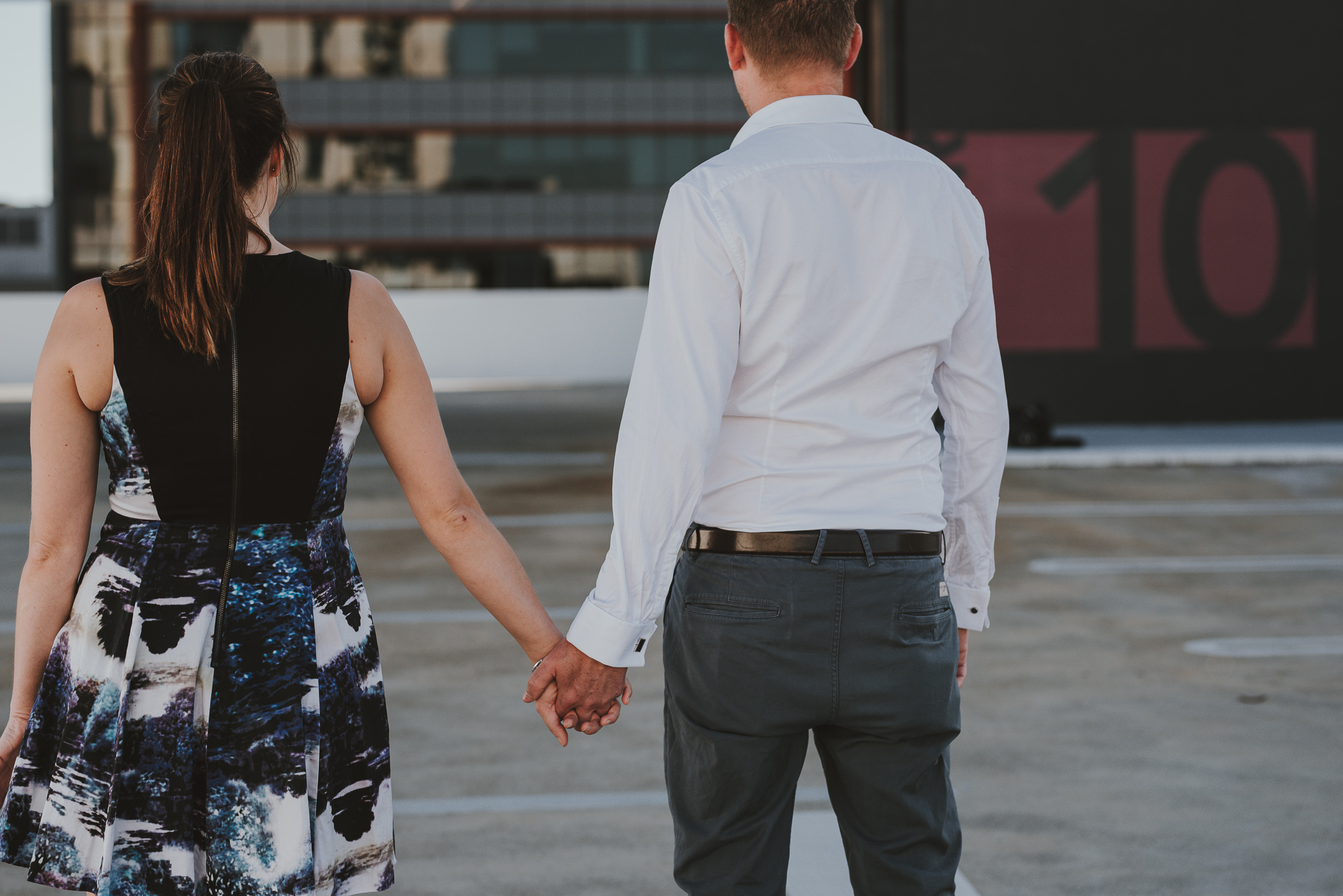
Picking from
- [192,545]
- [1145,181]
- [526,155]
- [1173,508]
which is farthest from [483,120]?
[192,545]

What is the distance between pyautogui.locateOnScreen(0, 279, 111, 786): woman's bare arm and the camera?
7.07ft

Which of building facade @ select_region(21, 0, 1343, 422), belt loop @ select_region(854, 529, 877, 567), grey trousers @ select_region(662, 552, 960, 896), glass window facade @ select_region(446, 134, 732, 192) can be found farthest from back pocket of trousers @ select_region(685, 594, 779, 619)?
glass window facade @ select_region(446, 134, 732, 192)

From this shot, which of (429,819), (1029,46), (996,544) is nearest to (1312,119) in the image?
(1029,46)

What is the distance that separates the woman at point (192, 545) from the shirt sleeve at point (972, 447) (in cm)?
99

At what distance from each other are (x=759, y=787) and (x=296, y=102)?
162 ft

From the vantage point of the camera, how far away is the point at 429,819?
423 centimetres

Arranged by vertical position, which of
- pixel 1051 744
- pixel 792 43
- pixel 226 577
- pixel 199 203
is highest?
pixel 792 43

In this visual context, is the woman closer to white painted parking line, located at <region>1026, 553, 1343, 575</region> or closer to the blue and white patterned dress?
the blue and white patterned dress

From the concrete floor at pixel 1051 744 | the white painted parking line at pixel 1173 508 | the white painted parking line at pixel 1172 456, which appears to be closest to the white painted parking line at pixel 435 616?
the concrete floor at pixel 1051 744

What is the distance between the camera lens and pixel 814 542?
2322 millimetres

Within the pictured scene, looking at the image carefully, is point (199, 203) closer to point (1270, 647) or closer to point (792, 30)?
point (792, 30)

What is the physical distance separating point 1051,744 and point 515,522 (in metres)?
6.15

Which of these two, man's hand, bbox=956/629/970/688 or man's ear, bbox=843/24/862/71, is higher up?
man's ear, bbox=843/24/862/71

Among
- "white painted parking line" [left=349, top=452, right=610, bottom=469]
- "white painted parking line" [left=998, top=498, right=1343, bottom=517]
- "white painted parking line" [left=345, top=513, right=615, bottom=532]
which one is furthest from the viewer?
"white painted parking line" [left=349, top=452, right=610, bottom=469]
